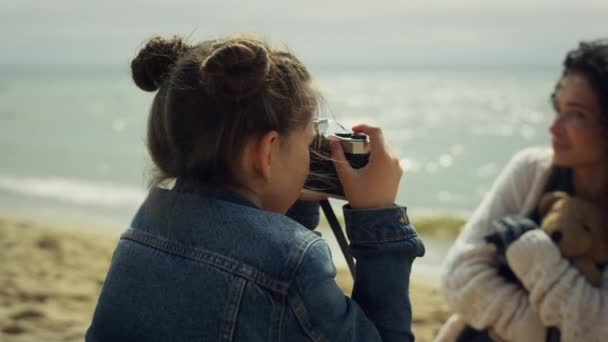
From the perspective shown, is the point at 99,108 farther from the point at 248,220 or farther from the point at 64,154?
the point at 248,220

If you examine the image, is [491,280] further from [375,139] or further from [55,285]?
[55,285]

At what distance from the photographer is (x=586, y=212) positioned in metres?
2.12

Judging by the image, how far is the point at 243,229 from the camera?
1077 millimetres

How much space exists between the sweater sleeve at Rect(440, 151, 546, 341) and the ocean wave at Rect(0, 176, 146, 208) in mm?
6741

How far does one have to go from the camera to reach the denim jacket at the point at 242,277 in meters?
1.04

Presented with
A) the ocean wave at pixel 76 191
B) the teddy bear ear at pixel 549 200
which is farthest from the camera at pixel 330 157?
the ocean wave at pixel 76 191

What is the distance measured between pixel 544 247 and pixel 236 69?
1354 mm

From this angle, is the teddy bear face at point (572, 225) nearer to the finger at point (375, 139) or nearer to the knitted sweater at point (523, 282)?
the knitted sweater at point (523, 282)

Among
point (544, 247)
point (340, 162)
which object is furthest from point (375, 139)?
point (544, 247)

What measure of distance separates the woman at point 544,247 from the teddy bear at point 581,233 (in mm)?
43

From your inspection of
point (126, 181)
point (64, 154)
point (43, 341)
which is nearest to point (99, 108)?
point (64, 154)

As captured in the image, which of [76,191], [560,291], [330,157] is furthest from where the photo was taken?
[76,191]

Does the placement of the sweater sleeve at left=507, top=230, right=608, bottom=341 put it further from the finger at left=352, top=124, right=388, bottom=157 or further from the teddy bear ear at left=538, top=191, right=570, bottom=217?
the finger at left=352, top=124, right=388, bottom=157

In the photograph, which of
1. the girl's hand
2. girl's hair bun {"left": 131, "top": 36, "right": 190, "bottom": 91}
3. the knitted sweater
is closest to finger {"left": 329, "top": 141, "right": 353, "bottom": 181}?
the girl's hand
